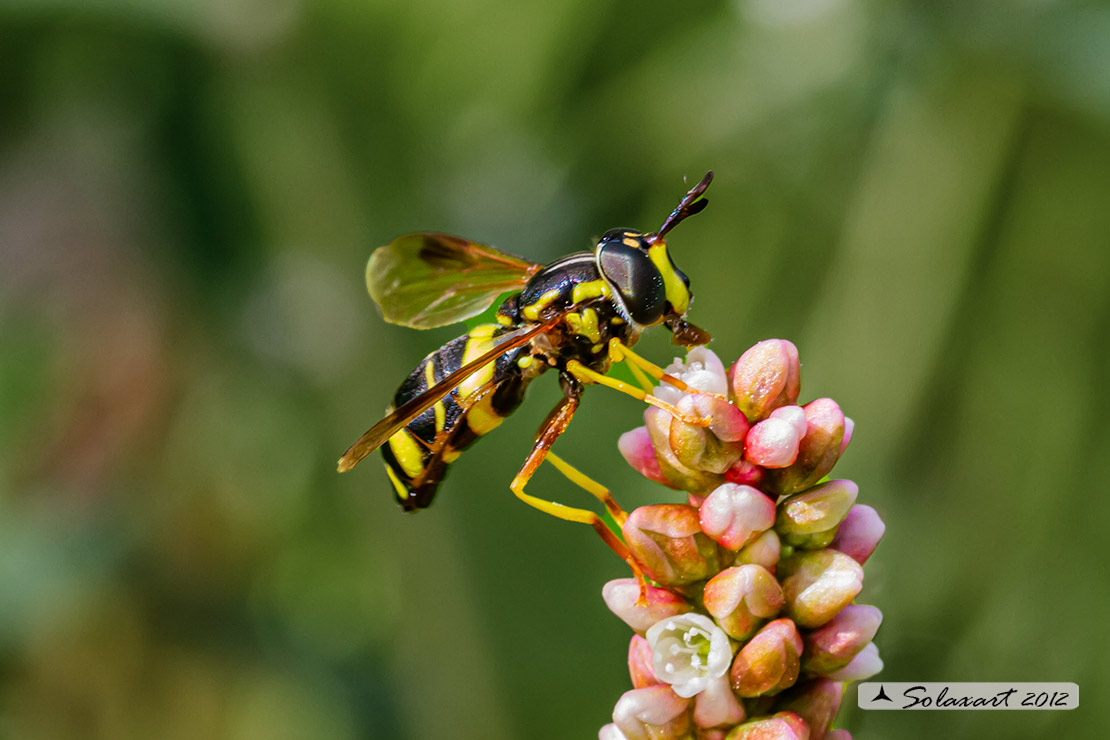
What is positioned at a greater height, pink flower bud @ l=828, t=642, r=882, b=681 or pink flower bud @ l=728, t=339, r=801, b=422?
pink flower bud @ l=728, t=339, r=801, b=422

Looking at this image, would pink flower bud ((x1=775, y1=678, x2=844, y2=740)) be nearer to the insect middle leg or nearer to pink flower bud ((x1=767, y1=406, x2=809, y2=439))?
pink flower bud ((x1=767, y1=406, x2=809, y2=439))

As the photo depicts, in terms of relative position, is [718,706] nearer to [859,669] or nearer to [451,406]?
[859,669]

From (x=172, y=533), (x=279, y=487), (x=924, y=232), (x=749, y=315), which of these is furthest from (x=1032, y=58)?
(x=172, y=533)

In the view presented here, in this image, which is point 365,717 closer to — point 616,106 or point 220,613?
point 220,613

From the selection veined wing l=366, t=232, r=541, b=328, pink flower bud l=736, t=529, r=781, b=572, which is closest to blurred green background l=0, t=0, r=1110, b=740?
veined wing l=366, t=232, r=541, b=328

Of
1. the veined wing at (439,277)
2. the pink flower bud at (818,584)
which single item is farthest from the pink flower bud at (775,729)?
the veined wing at (439,277)

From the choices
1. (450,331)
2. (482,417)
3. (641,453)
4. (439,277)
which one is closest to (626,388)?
(641,453)

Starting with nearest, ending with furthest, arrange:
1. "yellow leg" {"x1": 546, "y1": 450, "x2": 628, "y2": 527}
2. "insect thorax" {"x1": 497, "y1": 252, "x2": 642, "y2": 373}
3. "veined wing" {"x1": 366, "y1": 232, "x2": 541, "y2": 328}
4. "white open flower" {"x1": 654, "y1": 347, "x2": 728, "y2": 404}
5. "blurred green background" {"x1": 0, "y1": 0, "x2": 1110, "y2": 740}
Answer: "white open flower" {"x1": 654, "y1": 347, "x2": 728, "y2": 404} → "yellow leg" {"x1": 546, "y1": 450, "x2": 628, "y2": 527} → "insect thorax" {"x1": 497, "y1": 252, "x2": 642, "y2": 373} → "veined wing" {"x1": 366, "y1": 232, "x2": 541, "y2": 328} → "blurred green background" {"x1": 0, "y1": 0, "x2": 1110, "y2": 740}

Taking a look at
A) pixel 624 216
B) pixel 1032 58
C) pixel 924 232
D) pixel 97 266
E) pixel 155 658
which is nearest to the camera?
pixel 1032 58
